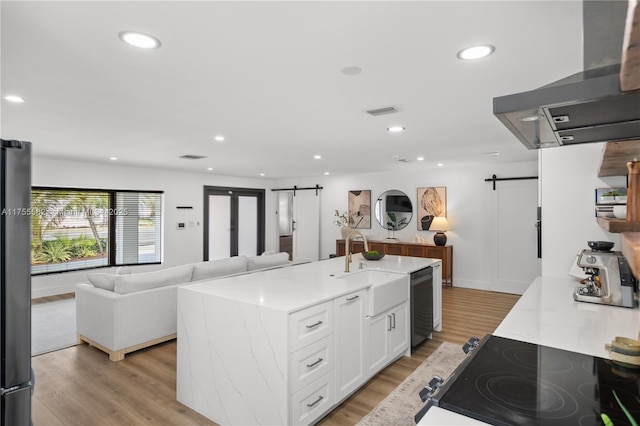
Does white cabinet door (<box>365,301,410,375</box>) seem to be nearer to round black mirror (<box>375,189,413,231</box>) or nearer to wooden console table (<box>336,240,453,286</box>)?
wooden console table (<box>336,240,453,286</box>)

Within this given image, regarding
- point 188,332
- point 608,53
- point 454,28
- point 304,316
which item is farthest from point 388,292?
point 608,53

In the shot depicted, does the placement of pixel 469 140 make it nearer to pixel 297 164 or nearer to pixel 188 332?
pixel 297 164

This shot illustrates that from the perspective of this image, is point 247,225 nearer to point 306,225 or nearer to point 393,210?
point 306,225

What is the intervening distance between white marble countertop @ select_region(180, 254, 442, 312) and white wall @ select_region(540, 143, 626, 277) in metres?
1.26

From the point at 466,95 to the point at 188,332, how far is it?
2694 millimetres

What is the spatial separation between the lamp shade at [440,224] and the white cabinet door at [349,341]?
4.41 meters

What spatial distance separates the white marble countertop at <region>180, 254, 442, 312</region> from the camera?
2373mm

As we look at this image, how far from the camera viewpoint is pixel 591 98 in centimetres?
93

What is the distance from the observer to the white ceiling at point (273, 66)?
4.89ft

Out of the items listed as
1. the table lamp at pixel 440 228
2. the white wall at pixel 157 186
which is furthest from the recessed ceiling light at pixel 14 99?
the table lamp at pixel 440 228

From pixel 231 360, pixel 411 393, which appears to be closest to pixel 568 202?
pixel 411 393

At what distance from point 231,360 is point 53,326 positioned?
11.9ft

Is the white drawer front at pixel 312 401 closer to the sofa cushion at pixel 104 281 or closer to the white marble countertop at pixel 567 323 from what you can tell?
the white marble countertop at pixel 567 323

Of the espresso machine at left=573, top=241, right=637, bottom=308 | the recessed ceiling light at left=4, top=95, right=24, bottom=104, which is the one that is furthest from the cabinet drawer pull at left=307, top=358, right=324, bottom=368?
the recessed ceiling light at left=4, top=95, right=24, bottom=104
